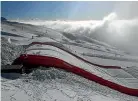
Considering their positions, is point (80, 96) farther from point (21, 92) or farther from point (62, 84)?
point (21, 92)

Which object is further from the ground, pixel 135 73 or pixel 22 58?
pixel 22 58

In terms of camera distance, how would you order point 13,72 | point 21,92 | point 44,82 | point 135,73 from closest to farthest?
1. point 21,92
2. point 44,82
3. point 13,72
4. point 135,73

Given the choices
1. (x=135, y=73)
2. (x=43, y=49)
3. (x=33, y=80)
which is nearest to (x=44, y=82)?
(x=33, y=80)

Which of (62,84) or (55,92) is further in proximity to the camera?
(62,84)

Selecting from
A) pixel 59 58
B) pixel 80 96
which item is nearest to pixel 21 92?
pixel 80 96

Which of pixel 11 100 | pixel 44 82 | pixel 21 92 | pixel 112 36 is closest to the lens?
pixel 11 100

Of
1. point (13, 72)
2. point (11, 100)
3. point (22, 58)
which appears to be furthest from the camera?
point (22, 58)

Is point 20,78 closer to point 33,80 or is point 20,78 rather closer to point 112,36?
point 33,80
